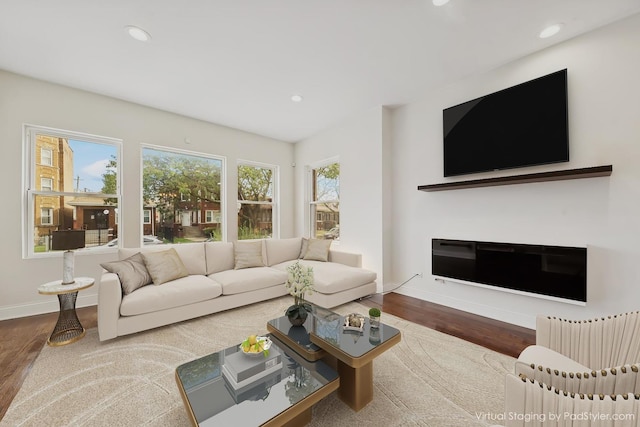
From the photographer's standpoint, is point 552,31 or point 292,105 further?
point 292,105

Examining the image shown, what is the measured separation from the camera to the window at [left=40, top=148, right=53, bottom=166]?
10.8 feet

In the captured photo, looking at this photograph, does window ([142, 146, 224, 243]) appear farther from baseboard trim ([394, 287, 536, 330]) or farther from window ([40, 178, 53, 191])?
baseboard trim ([394, 287, 536, 330])

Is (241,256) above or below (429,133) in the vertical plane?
below

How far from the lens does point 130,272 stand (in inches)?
110

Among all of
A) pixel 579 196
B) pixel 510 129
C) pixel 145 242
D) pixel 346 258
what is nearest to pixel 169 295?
pixel 145 242

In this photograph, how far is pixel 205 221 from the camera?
4613 millimetres

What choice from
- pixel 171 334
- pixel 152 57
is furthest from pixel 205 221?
pixel 152 57

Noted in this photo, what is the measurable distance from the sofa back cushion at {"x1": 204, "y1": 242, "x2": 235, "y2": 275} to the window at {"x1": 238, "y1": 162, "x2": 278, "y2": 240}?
41.8 inches

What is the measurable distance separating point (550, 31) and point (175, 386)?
4.51 meters

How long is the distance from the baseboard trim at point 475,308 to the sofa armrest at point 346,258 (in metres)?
0.78

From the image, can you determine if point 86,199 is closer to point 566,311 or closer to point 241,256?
point 241,256

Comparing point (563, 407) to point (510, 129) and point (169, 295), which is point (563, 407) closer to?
point (510, 129)

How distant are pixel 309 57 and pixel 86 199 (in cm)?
364

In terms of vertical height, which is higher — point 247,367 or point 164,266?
point 164,266
